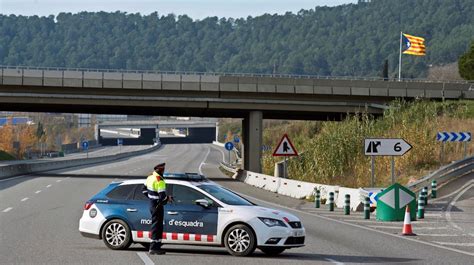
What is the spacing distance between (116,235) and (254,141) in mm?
44524

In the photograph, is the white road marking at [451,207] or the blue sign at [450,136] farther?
the blue sign at [450,136]

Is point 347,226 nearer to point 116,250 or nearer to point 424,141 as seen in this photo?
point 116,250

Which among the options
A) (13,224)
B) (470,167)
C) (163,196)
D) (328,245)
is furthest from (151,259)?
(470,167)

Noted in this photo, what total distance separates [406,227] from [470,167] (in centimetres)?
2613

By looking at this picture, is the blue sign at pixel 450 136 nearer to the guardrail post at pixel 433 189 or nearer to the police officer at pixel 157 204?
the guardrail post at pixel 433 189

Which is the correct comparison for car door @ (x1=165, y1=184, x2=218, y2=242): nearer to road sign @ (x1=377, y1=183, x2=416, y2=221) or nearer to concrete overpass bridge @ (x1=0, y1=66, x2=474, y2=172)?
road sign @ (x1=377, y1=183, x2=416, y2=221)

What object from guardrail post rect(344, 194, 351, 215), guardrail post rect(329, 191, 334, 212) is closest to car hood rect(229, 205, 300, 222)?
guardrail post rect(344, 194, 351, 215)

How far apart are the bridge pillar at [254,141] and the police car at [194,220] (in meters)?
43.5

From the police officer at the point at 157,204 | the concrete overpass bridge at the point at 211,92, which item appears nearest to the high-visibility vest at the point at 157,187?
the police officer at the point at 157,204

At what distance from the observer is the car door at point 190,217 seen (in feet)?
57.1

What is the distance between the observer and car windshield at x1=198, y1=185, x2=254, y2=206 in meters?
17.8

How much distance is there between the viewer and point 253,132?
2446 inches

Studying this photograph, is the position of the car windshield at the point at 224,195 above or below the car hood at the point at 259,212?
above

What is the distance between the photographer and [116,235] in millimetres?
18000
